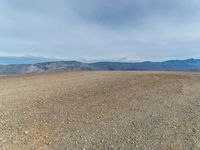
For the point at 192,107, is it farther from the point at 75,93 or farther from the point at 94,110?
the point at 75,93

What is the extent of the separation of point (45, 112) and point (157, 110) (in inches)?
195

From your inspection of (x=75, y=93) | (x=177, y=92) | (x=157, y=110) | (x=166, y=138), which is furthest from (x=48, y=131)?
(x=177, y=92)

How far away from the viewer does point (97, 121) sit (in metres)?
10.9

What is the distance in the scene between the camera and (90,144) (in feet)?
29.1

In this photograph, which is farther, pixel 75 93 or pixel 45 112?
pixel 75 93

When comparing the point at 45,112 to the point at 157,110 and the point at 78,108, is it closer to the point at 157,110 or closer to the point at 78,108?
the point at 78,108

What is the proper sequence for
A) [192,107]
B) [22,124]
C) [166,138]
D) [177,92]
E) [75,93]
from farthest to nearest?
1. [177,92]
2. [75,93]
3. [192,107]
4. [22,124]
5. [166,138]

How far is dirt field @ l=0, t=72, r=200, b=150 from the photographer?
8.91 metres

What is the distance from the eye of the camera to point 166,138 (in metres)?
9.45

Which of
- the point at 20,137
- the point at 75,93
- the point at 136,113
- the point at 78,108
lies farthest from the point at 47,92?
the point at 20,137

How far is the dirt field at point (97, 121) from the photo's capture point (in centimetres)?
891

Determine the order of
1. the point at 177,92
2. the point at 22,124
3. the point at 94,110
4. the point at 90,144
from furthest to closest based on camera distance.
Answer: the point at 177,92 → the point at 94,110 → the point at 22,124 → the point at 90,144

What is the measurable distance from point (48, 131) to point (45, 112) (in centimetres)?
205

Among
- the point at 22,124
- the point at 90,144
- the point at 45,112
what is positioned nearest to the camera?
the point at 90,144
